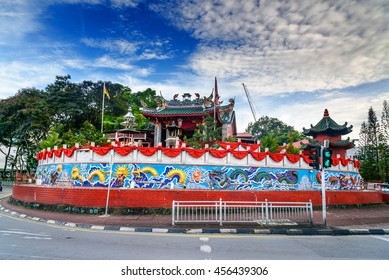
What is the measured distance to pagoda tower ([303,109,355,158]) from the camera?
28.0 m

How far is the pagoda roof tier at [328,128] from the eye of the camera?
28.6m

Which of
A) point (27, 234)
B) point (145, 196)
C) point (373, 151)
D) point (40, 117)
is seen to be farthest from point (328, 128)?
point (40, 117)

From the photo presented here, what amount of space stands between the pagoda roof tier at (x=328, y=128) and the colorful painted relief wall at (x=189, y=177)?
15108 millimetres

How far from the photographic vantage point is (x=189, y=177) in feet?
48.9

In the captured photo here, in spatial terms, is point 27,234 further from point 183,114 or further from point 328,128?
point 328,128

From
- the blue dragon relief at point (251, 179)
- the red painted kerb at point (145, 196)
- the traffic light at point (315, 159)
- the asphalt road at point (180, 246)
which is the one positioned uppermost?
the traffic light at point (315, 159)

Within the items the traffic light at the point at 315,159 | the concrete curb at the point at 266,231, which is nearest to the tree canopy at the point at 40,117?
the concrete curb at the point at 266,231

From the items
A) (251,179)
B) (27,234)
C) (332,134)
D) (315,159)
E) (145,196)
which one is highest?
(332,134)

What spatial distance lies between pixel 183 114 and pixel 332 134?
732 inches

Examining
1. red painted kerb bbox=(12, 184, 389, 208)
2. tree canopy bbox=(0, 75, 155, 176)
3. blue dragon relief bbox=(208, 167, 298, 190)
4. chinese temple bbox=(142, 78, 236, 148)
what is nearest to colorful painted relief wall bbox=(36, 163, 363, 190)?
blue dragon relief bbox=(208, 167, 298, 190)

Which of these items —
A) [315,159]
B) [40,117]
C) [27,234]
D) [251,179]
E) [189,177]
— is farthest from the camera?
[40,117]

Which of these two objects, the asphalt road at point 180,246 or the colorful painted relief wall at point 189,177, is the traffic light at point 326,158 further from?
the colorful painted relief wall at point 189,177
